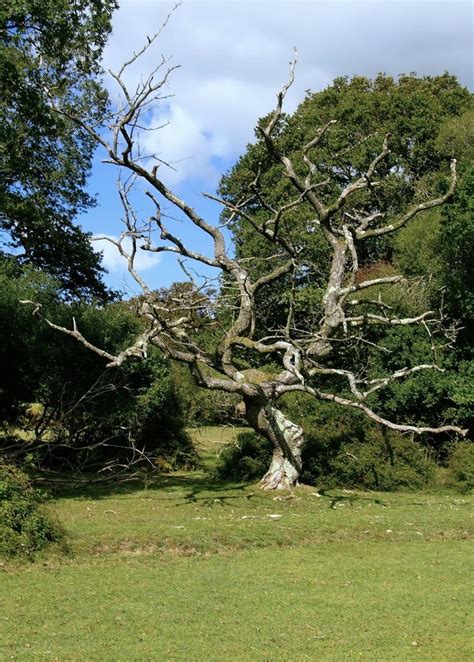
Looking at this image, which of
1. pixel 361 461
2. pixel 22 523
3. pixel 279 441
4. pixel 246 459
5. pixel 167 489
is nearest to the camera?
pixel 22 523

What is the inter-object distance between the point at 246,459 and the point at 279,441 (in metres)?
1.81

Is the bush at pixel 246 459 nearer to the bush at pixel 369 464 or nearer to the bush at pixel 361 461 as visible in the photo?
the bush at pixel 361 461

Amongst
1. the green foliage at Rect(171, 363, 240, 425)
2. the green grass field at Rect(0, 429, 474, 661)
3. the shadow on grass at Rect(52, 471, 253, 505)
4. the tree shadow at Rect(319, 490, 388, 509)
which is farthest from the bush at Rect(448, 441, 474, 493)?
the green foliage at Rect(171, 363, 240, 425)

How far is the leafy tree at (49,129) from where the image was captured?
586 inches

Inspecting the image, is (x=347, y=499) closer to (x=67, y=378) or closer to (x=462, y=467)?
(x=462, y=467)

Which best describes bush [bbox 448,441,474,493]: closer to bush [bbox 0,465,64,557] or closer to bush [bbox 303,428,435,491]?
bush [bbox 303,428,435,491]

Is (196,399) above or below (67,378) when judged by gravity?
below

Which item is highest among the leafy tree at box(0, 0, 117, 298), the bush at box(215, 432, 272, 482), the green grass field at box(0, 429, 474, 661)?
the leafy tree at box(0, 0, 117, 298)

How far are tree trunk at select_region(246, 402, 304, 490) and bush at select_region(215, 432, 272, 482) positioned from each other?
1197 millimetres

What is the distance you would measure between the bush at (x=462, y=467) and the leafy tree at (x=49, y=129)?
35.2 feet

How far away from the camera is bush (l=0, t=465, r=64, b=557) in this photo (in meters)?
8.81

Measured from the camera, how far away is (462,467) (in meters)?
16.4

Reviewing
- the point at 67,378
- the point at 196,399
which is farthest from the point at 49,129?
the point at 196,399

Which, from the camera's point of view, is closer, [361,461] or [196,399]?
[361,461]
